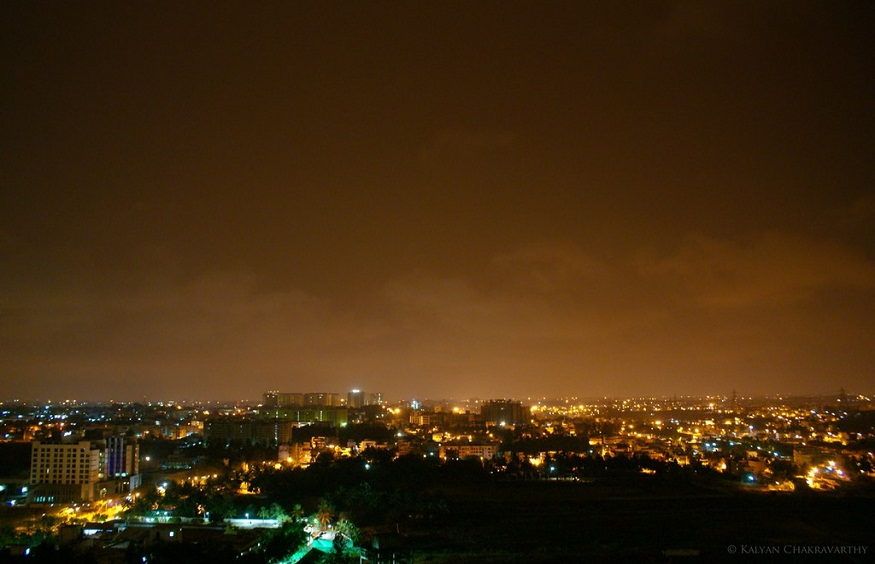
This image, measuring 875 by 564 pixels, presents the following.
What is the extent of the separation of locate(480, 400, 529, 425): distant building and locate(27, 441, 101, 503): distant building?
26.6 m

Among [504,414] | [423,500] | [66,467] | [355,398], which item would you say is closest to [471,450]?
[423,500]

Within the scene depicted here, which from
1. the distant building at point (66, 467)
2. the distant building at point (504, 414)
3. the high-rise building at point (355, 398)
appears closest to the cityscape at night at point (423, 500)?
the distant building at point (66, 467)

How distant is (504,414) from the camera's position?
38.1 m

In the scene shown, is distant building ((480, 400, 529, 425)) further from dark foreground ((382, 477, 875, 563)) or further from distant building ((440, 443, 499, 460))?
dark foreground ((382, 477, 875, 563))

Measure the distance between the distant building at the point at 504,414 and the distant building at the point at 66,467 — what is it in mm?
26562

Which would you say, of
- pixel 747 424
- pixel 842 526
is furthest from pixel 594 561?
pixel 747 424

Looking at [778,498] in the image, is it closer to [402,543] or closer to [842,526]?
[842,526]

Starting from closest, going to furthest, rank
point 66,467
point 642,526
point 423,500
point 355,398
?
point 642,526, point 423,500, point 66,467, point 355,398

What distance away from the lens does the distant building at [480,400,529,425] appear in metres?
37.8

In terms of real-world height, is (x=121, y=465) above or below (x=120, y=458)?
below

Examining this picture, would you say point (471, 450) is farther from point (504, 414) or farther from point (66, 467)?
point (504, 414)

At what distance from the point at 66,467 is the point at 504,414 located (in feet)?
90.2

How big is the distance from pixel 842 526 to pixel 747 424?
1049 inches

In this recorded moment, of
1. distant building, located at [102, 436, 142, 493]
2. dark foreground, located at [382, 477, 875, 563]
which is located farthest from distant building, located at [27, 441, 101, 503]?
dark foreground, located at [382, 477, 875, 563]
